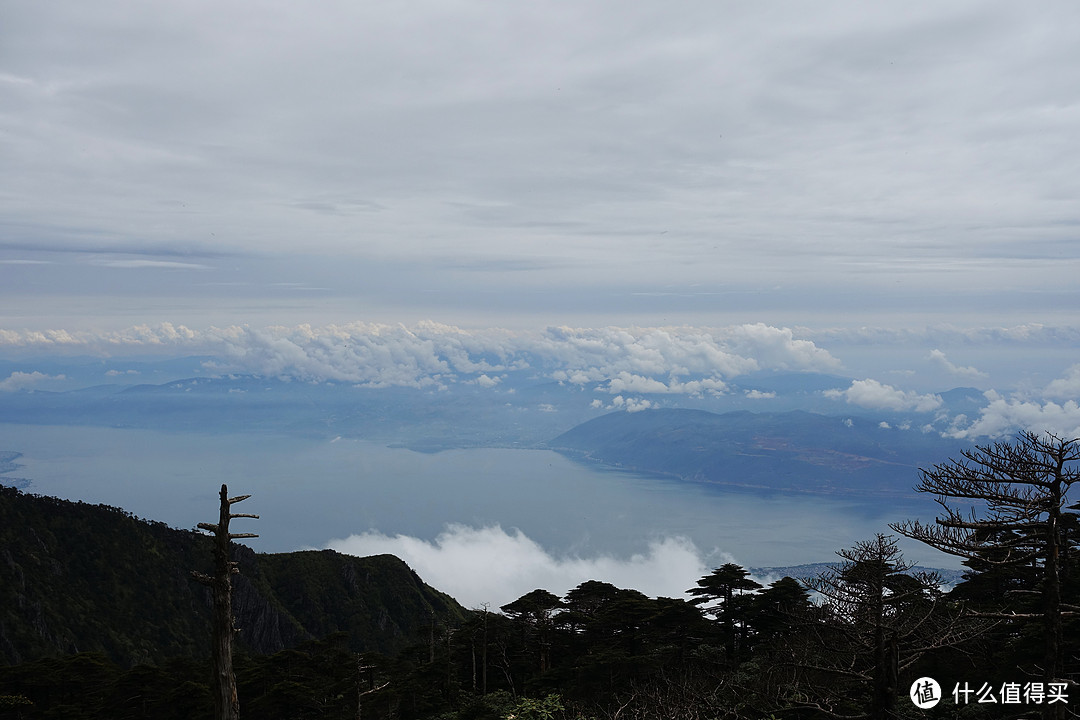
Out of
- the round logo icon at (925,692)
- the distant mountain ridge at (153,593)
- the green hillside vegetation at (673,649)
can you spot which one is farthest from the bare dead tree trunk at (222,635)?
the distant mountain ridge at (153,593)

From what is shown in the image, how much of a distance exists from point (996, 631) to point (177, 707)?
36.5 m

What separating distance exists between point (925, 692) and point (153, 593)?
109 m

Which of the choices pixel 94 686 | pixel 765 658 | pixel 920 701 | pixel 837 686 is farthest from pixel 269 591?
pixel 920 701

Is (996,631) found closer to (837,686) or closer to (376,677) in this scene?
(837,686)

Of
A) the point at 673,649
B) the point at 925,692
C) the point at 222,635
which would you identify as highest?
the point at 222,635

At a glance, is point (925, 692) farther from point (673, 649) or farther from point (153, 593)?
point (153, 593)

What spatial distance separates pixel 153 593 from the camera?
97.7m

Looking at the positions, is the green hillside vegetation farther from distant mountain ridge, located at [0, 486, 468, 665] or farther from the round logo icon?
distant mountain ridge, located at [0, 486, 468, 665]

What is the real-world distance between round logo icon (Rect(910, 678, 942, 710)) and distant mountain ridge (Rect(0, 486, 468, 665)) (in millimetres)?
86716

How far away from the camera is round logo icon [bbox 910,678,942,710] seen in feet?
41.6

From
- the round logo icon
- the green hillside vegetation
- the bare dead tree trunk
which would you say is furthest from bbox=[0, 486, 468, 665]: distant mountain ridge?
the round logo icon

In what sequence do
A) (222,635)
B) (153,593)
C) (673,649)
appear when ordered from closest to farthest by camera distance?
(222,635)
(673,649)
(153,593)

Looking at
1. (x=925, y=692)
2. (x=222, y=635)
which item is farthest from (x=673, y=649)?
(x=222, y=635)

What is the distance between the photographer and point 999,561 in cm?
1005
